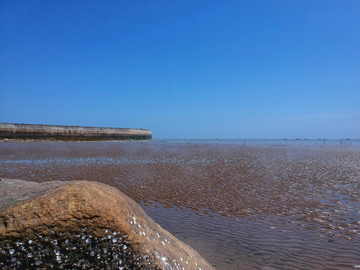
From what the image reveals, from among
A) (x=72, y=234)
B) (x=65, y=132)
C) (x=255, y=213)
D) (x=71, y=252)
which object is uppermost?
(x=65, y=132)

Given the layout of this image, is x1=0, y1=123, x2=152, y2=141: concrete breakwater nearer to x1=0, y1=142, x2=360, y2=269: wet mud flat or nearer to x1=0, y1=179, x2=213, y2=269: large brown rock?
x1=0, y1=142, x2=360, y2=269: wet mud flat

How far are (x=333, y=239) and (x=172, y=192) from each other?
17.3 ft

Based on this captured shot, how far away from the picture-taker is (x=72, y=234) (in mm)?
2455

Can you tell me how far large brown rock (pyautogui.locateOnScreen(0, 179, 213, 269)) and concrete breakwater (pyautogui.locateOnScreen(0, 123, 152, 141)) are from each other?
4738 cm

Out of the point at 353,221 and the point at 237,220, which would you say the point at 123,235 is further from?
the point at 353,221

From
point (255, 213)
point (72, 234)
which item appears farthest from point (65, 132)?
point (72, 234)

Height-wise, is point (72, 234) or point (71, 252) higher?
point (72, 234)

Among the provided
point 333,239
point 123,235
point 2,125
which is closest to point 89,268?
point 123,235

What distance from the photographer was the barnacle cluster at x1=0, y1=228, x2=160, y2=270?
232cm

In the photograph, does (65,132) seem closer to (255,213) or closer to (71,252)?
(255,213)

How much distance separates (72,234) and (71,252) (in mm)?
166

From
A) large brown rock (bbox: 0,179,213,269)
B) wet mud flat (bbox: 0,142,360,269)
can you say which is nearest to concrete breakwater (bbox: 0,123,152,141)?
wet mud flat (bbox: 0,142,360,269)

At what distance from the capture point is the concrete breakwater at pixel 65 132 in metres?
42.2

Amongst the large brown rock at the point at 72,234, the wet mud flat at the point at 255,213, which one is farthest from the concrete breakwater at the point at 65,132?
the large brown rock at the point at 72,234
